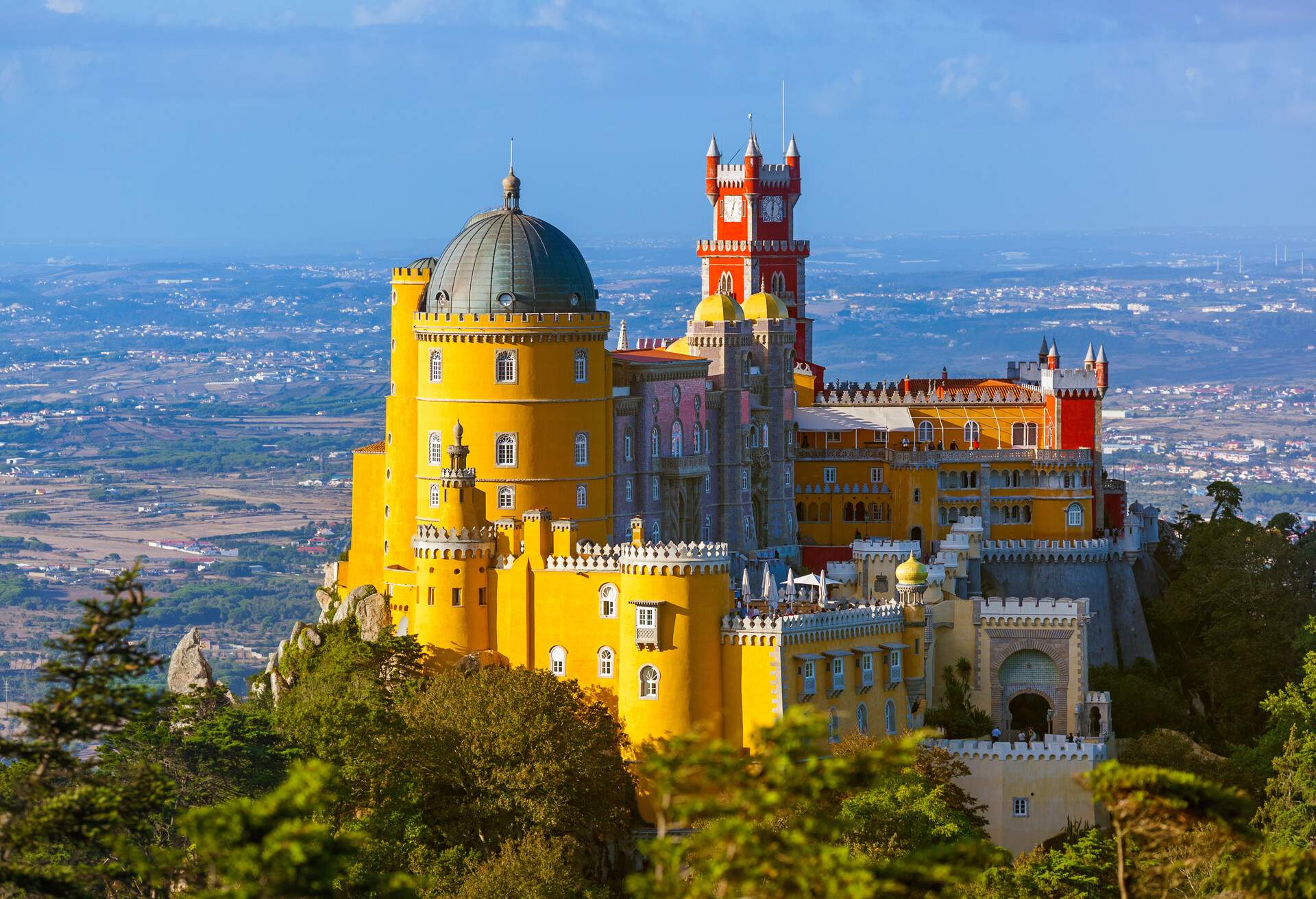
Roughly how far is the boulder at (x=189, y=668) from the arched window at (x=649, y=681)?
746 inches

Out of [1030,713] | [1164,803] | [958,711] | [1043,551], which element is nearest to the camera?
[1164,803]

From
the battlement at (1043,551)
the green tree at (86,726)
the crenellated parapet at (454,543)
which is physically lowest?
the green tree at (86,726)

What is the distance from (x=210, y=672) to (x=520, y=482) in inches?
537

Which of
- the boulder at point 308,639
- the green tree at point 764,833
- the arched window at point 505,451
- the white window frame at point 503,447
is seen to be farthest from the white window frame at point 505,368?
the green tree at point 764,833

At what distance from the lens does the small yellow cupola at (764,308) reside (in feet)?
374

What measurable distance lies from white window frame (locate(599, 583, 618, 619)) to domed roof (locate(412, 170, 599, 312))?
1305 centimetres

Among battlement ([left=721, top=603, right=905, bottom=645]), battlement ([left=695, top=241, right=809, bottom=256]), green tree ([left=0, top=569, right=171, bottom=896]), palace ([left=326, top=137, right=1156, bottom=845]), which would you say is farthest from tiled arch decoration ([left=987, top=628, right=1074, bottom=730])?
green tree ([left=0, top=569, right=171, bottom=896])

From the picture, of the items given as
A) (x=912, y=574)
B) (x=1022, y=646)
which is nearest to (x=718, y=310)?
(x=912, y=574)

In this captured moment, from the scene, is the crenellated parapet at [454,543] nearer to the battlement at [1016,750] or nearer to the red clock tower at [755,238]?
the battlement at [1016,750]

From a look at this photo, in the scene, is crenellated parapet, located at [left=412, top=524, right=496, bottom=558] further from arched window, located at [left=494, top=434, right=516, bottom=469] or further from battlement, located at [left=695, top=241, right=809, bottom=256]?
battlement, located at [left=695, top=241, right=809, bottom=256]

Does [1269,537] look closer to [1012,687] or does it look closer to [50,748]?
[1012,687]

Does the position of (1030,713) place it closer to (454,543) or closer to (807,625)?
(807,625)

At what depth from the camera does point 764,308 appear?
11412 cm

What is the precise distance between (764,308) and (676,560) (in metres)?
26.7
